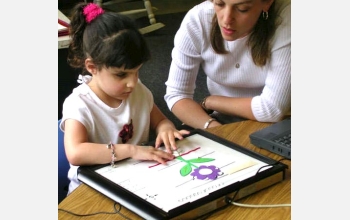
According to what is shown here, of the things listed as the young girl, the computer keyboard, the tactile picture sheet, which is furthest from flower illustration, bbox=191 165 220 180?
the computer keyboard

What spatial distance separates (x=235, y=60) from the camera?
5.16 feet

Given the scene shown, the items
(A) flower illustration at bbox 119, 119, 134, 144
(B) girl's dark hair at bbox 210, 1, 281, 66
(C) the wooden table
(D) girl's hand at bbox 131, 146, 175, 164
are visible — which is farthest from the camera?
(B) girl's dark hair at bbox 210, 1, 281, 66

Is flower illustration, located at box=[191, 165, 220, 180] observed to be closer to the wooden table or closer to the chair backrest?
the wooden table

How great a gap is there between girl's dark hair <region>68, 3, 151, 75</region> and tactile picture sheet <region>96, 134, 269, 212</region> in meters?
0.26

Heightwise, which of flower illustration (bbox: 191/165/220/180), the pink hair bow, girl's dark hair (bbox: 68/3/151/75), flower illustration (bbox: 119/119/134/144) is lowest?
flower illustration (bbox: 119/119/134/144)

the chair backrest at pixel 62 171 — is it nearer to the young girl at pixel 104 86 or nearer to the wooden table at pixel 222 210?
the young girl at pixel 104 86

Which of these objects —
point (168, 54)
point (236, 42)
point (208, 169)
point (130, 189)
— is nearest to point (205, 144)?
point (208, 169)

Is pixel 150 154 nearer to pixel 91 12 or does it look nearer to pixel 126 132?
pixel 126 132

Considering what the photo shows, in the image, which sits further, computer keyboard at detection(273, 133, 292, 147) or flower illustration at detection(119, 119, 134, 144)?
flower illustration at detection(119, 119, 134, 144)

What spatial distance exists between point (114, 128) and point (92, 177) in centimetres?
30

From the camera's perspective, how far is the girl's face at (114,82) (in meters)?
1.25

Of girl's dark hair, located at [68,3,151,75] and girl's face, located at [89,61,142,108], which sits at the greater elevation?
girl's dark hair, located at [68,3,151,75]

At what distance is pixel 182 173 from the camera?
1045mm

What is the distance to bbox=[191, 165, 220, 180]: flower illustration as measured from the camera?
1023mm
